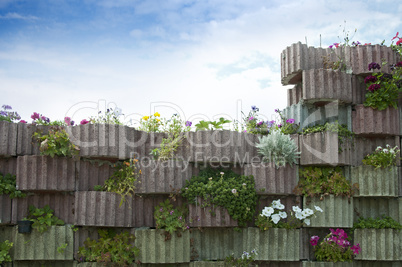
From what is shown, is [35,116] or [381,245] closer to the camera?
[381,245]

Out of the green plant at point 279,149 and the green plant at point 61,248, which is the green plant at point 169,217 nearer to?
the green plant at point 61,248

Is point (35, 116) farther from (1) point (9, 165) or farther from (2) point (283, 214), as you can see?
(2) point (283, 214)

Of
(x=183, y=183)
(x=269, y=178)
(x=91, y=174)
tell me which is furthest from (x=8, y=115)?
(x=269, y=178)

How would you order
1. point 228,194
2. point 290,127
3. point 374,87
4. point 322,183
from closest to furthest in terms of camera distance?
point 228,194, point 322,183, point 374,87, point 290,127

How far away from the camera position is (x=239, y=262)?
8.20 metres

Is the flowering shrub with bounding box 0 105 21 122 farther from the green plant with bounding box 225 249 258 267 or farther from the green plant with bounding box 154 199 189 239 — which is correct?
the green plant with bounding box 225 249 258 267

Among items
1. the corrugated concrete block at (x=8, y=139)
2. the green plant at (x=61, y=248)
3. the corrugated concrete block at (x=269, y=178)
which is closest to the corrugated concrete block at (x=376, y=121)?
the corrugated concrete block at (x=269, y=178)

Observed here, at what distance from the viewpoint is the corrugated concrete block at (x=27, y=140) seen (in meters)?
8.50

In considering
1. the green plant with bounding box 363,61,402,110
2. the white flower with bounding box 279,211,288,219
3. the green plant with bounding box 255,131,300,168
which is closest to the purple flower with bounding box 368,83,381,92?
the green plant with bounding box 363,61,402,110

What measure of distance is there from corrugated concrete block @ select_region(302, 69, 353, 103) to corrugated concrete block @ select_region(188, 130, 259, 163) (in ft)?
5.92

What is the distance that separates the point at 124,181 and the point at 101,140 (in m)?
0.95

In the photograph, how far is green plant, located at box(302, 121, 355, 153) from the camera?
28.3ft

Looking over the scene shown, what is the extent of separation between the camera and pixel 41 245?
8.20 metres

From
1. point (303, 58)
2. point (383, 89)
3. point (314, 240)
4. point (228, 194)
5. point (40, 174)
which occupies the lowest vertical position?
point (314, 240)
